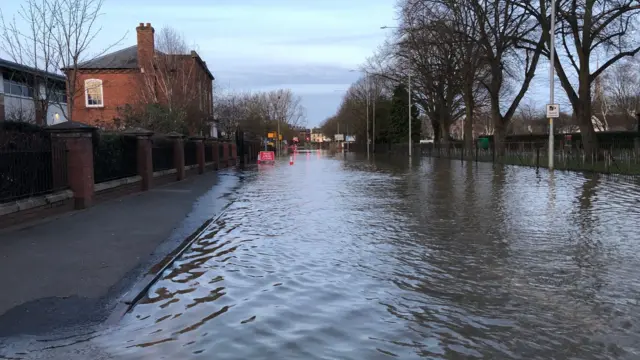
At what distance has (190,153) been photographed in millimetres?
25844

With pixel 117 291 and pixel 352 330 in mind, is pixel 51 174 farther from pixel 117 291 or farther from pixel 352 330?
pixel 352 330

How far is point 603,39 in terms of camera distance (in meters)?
27.0

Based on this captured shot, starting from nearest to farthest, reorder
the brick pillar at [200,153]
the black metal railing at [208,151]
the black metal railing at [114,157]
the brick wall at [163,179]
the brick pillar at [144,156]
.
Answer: the black metal railing at [114,157], the brick pillar at [144,156], the brick wall at [163,179], the brick pillar at [200,153], the black metal railing at [208,151]

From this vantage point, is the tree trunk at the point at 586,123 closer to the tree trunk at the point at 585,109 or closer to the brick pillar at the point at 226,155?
the tree trunk at the point at 585,109

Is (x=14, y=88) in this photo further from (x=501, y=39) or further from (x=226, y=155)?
(x=501, y=39)

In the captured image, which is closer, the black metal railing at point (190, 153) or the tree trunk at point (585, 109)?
the black metal railing at point (190, 153)

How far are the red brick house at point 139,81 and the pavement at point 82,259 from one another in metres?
21.7

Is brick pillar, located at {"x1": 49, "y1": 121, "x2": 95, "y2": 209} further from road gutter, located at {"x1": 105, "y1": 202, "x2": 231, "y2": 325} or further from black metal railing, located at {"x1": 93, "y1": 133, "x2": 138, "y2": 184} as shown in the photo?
road gutter, located at {"x1": 105, "y1": 202, "x2": 231, "y2": 325}

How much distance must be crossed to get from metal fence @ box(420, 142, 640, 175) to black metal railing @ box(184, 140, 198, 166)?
17733mm

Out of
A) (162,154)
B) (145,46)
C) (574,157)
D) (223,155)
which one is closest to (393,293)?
(162,154)

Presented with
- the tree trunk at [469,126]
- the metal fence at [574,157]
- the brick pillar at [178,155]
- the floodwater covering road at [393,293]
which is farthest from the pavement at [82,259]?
the tree trunk at [469,126]

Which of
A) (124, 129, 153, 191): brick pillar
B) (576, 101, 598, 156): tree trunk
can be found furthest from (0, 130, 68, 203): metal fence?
(576, 101, 598, 156): tree trunk

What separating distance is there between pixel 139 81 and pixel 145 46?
300 centimetres

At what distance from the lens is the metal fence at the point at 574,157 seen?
21.7 metres
